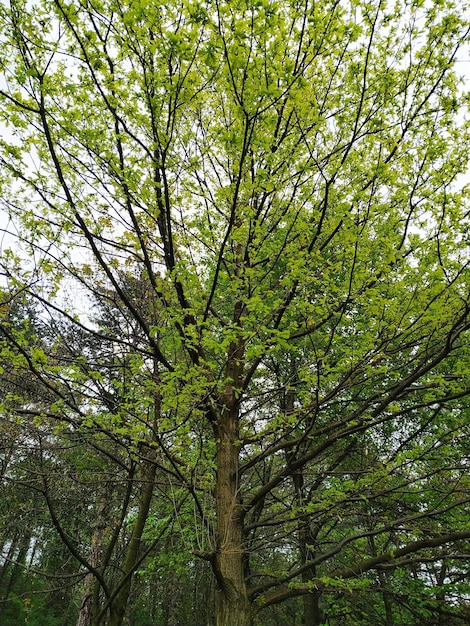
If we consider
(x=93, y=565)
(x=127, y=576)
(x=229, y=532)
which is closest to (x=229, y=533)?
(x=229, y=532)

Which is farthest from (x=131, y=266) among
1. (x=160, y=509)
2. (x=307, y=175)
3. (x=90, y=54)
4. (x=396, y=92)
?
(x=160, y=509)

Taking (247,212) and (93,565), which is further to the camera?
(93,565)

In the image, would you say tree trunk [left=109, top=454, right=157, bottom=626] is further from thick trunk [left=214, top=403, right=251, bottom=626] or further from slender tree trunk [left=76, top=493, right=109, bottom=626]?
slender tree trunk [left=76, top=493, right=109, bottom=626]

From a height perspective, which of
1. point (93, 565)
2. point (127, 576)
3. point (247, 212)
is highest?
point (247, 212)

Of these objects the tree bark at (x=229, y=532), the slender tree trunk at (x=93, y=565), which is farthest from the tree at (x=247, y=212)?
the slender tree trunk at (x=93, y=565)

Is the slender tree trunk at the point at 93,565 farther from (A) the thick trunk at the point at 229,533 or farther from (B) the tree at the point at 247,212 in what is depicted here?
(A) the thick trunk at the point at 229,533

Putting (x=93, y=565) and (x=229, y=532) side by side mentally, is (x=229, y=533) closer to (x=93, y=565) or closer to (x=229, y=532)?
(x=229, y=532)

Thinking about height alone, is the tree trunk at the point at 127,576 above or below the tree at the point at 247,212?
below

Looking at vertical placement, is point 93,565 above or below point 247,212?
below

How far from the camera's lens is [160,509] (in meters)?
7.25

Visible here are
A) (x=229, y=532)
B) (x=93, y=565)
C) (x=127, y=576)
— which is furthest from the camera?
(x=93, y=565)

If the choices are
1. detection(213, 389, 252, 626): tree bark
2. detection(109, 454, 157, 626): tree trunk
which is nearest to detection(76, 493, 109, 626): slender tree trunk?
detection(109, 454, 157, 626): tree trunk

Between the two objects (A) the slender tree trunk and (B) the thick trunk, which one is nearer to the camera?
(B) the thick trunk

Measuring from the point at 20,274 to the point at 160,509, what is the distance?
5.27 meters
